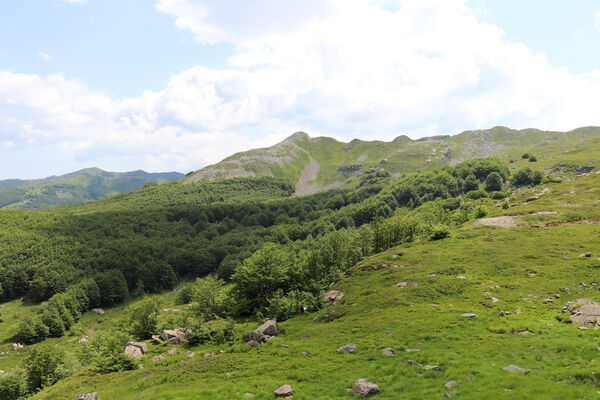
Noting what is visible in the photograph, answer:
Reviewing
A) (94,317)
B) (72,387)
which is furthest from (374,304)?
(94,317)

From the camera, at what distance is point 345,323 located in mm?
37969

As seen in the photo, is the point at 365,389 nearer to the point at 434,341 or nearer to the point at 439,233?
the point at 434,341

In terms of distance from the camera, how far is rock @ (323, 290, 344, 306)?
50.1 meters

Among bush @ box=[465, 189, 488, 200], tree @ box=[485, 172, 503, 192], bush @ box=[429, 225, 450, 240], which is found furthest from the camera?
tree @ box=[485, 172, 503, 192]

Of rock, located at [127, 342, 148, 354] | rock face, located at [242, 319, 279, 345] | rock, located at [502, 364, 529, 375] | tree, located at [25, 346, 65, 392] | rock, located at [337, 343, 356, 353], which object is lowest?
tree, located at [25, 346, 65, 392]

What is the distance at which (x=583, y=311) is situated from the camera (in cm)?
2733

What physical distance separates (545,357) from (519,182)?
216474mm

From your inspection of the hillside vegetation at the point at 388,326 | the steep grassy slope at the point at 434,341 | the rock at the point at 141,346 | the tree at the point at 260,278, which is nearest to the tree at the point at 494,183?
the hillside vegetation at the point at 388,326

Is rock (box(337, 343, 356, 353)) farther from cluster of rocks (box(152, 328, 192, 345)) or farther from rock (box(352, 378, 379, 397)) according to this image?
cluster of rocks (box(152, 328, 192, 345))

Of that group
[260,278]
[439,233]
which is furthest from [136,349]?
[439,233]

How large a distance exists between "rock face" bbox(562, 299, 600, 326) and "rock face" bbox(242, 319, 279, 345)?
34387 millimetres

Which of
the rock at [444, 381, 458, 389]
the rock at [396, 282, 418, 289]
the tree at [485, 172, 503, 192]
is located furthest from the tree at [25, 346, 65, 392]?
the tree at [485, 172, 503, 192]

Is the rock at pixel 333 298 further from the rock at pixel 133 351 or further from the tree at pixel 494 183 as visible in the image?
the tree at pixel 494 183

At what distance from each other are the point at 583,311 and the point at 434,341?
52.0 feet
